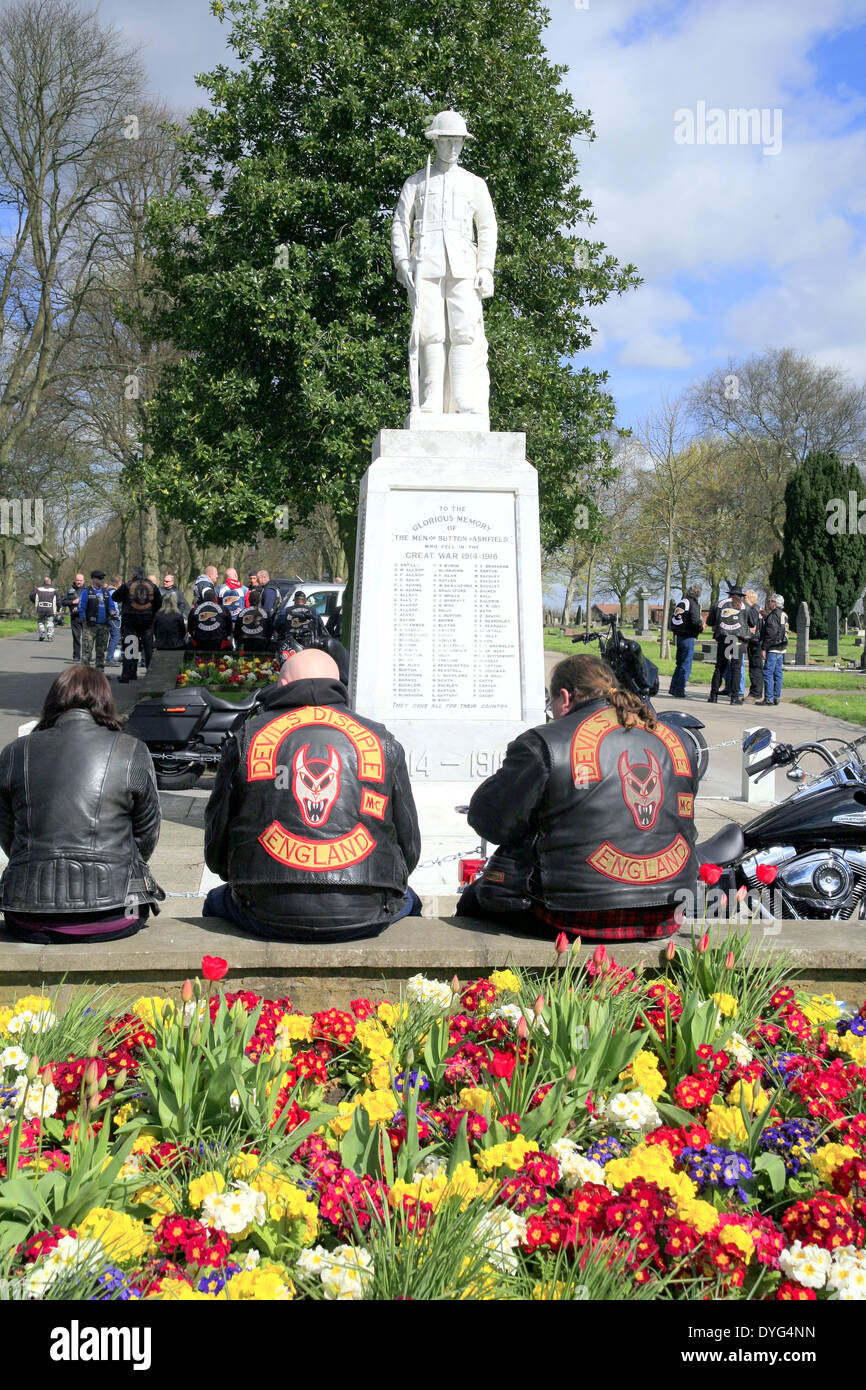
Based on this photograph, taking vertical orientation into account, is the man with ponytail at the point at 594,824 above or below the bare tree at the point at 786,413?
below

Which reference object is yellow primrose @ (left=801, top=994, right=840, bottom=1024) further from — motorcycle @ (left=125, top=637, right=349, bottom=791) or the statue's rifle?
motorcycle @ (left=125, top=637, right=349, bottom=791)

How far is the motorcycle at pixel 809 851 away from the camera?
4.71m

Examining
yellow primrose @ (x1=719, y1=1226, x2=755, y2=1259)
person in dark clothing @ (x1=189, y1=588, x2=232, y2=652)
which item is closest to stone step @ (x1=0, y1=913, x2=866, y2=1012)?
yellow primrose @ (x1=719, y1=1226, x2=755, y2=1259)

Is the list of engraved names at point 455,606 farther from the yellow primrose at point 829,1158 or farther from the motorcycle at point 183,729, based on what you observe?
the yellow primrose at point 829,1158

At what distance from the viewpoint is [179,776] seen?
1024cm

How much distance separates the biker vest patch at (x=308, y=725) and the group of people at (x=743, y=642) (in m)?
15.3

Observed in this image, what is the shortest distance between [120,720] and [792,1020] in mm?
2460

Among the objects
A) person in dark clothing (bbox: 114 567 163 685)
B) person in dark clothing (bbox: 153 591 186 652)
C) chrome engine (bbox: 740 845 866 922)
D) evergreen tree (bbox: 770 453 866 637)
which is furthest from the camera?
evergreen tree (bbox: 770 453 866 637)

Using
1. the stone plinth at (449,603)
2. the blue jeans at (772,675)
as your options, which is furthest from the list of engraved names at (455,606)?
the blue jeans at (772,675)

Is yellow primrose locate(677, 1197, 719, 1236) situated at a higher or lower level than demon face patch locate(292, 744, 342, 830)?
lower

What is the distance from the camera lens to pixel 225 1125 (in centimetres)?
271

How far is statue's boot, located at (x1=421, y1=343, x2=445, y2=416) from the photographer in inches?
364
